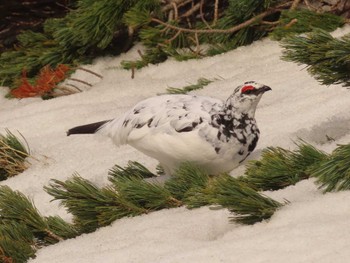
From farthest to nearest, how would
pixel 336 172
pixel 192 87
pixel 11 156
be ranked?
pixel 192 87, pixel 11 156, pixel 336 172

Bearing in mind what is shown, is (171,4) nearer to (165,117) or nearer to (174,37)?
(174,37)

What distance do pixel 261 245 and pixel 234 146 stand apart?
96cm

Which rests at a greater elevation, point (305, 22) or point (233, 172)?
point (305, 22)

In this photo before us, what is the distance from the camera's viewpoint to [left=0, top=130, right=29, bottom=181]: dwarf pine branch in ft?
14.5

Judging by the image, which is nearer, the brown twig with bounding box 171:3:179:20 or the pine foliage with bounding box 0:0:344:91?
the pine foliage with bounding box 0:0:344:91

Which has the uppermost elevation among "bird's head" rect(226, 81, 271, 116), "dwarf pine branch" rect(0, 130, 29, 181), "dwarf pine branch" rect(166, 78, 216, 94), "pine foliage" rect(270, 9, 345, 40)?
"bird's head" rect(226, 81, 271, 116)

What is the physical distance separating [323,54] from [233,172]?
77cm

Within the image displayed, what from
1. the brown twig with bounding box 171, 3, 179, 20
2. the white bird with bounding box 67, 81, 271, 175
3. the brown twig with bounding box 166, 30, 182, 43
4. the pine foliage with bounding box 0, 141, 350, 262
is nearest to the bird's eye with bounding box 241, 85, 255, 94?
the white bird with bounding box 67, 81, 271, 175

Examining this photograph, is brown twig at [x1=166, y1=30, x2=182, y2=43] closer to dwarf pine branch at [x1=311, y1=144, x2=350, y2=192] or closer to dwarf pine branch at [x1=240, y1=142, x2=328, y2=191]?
dwarf pine branch at [x1=240, y1=142, x2=328, y2=191]

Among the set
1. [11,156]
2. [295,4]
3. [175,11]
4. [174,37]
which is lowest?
[11,156]

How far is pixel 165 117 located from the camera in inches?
145

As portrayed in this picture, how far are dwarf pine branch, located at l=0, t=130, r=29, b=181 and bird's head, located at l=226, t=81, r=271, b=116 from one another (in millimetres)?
1199

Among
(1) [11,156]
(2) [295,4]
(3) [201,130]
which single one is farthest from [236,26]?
(3) [201,130]

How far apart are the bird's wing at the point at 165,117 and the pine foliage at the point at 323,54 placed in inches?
23.8
